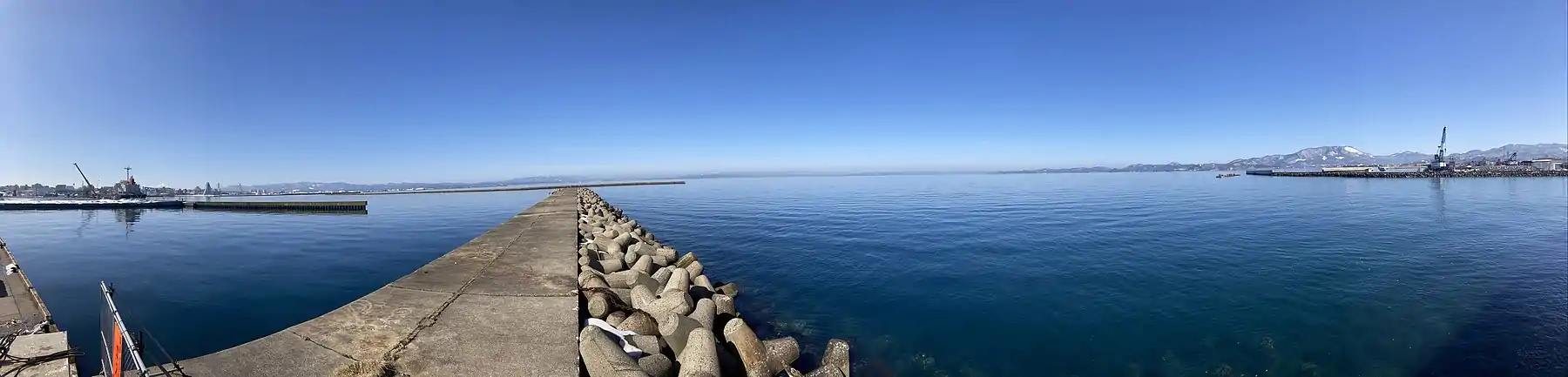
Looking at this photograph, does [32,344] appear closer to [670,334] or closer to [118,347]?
[118,347]

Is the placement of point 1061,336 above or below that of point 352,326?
below

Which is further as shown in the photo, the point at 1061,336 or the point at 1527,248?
the point at 1527,248

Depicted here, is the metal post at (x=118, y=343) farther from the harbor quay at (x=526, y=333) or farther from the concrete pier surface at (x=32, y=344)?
the concrete pier surface at (x=32, y=344)

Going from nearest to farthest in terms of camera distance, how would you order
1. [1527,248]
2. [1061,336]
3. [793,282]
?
[1061,336] → [793,282] → [1527,248]

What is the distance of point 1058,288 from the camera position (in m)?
10.8

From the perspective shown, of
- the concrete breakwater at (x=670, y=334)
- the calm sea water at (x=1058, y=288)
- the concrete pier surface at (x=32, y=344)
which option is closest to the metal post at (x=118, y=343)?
the concrete pier surface at (x=32, y=344)

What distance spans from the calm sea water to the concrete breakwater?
3.84 feet

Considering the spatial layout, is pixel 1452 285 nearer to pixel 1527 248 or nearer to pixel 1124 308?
pixel 1124 308

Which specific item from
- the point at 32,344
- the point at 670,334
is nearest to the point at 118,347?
the point at 32,344

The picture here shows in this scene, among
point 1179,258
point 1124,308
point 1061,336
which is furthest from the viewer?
point 1179,258

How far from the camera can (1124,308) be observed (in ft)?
30.6

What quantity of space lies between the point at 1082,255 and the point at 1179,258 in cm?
215

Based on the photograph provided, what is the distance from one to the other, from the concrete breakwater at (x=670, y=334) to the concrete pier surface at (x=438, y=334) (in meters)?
0.27

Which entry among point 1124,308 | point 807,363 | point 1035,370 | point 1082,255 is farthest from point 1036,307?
point 1082,255
